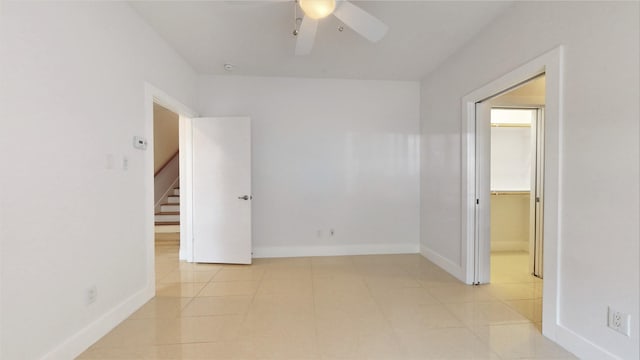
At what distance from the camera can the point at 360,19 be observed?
6.11ft

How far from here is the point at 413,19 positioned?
94.4 inches

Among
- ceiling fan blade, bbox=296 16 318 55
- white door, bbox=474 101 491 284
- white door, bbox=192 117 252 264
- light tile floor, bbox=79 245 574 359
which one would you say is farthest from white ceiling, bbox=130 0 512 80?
light tile floor, bbox=79 245 574 359

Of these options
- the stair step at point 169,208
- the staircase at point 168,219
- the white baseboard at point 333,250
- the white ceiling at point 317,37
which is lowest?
the white baseboard at point 333,250

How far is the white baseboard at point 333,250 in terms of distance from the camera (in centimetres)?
387

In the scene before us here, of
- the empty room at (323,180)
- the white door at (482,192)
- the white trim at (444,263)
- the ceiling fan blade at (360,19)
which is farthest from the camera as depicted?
the white trim at (444,263)

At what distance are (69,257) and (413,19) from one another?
3.13 meters

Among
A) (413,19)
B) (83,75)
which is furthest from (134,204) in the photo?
(413,19)

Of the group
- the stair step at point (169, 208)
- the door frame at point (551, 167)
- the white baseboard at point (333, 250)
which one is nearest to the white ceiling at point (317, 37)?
the door frame at point (551, 167)

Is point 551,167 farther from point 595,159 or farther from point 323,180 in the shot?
point 323,180

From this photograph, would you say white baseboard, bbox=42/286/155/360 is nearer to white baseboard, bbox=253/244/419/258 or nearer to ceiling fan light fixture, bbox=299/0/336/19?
white baseboard, bbox=253/244/419/258

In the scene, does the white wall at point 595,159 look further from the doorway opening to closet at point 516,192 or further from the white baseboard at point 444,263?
the white baseboard at point 444,263

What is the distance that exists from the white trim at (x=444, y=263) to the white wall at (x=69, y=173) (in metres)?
3.18

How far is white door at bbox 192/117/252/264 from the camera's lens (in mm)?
3533

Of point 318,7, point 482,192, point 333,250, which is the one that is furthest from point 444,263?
point 318,7
